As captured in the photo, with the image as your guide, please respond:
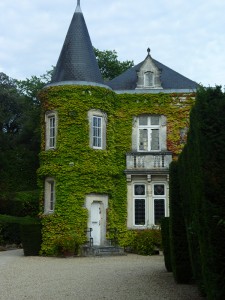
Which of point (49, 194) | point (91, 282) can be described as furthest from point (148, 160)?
point (91, 282)

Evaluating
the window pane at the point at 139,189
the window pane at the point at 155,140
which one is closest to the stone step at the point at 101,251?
the window pane at the point at 139,189

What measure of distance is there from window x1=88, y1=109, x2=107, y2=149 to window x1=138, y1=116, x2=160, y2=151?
1.88m

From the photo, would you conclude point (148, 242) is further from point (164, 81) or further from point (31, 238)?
point (164, 81)

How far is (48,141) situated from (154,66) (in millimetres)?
6442

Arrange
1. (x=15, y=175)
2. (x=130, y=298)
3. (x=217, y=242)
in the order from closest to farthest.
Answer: (x=217, y=242), (x=130, y=298), (x=15, y=175)

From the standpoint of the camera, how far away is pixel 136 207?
21.9m

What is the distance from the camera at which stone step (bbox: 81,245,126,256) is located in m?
19.4

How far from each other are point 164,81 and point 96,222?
8.02 metres

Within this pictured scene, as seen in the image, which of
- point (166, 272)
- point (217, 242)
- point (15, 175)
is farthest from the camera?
point (15, 175)

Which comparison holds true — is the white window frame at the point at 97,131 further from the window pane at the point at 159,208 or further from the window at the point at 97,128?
the window pane at the point at 159,208

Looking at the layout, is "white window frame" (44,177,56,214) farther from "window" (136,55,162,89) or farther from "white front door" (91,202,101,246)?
"window" (136,55,162,89)

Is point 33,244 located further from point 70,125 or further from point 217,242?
point 217,242

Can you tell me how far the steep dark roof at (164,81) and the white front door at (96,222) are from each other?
20.9 feet

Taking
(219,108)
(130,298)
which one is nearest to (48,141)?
(130,298)
